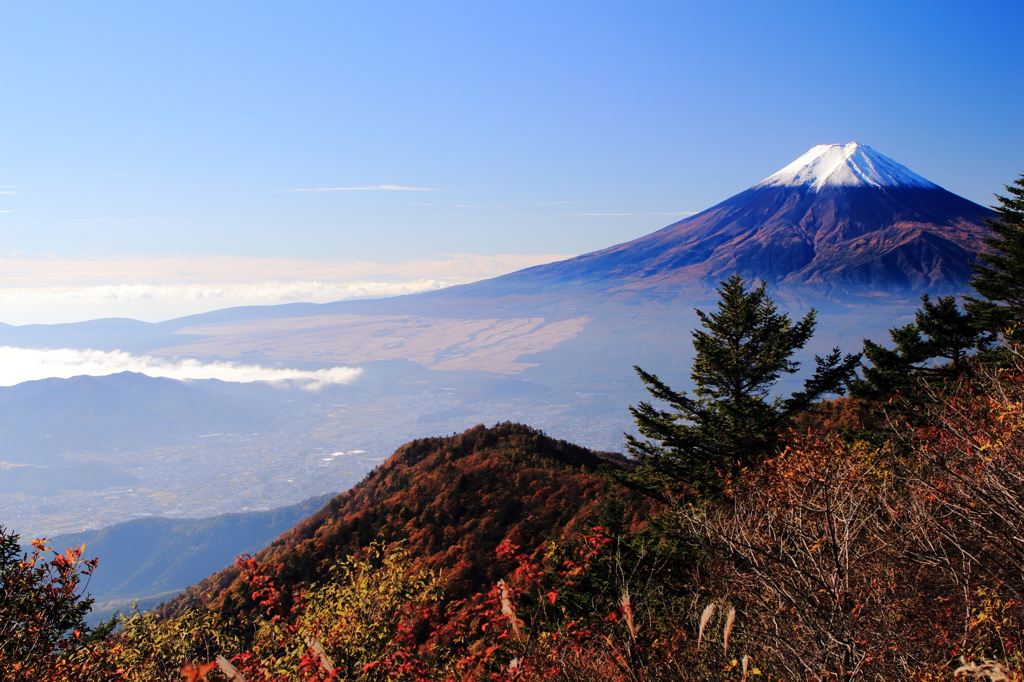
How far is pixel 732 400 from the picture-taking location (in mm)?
18609

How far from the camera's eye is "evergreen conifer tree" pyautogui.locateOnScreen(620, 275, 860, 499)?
58.5 ft

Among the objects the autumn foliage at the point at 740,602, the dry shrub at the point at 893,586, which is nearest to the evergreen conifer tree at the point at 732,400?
the autumn foliage at the point at 740,602

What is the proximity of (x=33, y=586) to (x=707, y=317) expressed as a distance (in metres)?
19.6

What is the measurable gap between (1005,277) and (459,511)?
27.7 metres

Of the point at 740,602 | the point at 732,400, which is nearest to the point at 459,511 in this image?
the point at 732,400

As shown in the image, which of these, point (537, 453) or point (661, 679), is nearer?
point (661, 679)

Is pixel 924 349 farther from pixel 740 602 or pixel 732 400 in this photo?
pixel 740 602

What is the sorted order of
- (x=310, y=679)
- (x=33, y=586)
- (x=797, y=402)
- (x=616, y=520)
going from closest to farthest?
(x=33, y=586) → (x=310, y=679) → (x=616, y=520) → (x=797, y=402)

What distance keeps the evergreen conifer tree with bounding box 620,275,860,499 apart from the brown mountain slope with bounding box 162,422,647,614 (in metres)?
3.79

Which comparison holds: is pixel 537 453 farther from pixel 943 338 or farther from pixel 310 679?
pixel 310 679

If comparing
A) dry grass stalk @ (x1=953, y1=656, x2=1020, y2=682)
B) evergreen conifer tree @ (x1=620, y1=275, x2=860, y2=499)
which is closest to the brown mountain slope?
evergreen conifer tree @ (x1=620, y1=275, x2=860, y2=499)

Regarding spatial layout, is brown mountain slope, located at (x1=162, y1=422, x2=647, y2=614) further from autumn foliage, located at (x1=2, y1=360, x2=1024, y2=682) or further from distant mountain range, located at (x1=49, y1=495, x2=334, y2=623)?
distant mountain range, located at (x1=49, y1=495, x2=334, y2=623)

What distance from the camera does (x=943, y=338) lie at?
2352cm

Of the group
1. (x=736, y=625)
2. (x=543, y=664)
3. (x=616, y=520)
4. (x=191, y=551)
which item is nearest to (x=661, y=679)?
(x=543, y=664)
